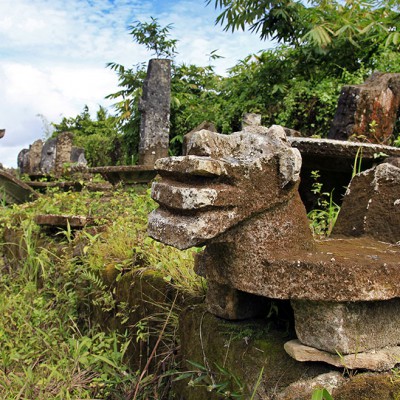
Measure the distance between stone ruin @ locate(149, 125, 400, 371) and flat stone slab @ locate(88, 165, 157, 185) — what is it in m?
4.90

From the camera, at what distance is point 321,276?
174 cm

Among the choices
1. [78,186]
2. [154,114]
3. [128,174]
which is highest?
[154,114]

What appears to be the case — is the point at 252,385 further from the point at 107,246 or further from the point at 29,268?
the point at 29,268

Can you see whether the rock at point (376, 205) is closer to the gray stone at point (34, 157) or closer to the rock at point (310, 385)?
the rock at point (310, 385)

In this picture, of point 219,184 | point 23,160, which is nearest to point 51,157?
point 23,160

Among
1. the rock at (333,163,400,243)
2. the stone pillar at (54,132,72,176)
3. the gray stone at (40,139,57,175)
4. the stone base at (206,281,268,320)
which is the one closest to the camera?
the stone base at (206,281,268,320)

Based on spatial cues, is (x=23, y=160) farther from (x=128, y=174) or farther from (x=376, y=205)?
(x=376, y=205)

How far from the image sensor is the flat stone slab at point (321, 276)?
1.73 meters

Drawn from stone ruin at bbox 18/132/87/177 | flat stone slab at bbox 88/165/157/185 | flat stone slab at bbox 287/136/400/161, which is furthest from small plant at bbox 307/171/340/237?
stone ruin at bbox 18/132/87/177

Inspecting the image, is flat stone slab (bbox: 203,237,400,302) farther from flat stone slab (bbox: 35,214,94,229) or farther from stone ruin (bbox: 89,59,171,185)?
stone ruin (bbox: 89,59,171,185)

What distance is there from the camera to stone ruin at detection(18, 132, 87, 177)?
33.6 feet

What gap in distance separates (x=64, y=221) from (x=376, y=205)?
3067 millimetres

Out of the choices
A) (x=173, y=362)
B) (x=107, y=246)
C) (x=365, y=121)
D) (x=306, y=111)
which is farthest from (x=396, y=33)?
(x=173, y=362)

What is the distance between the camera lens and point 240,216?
1820 mm
